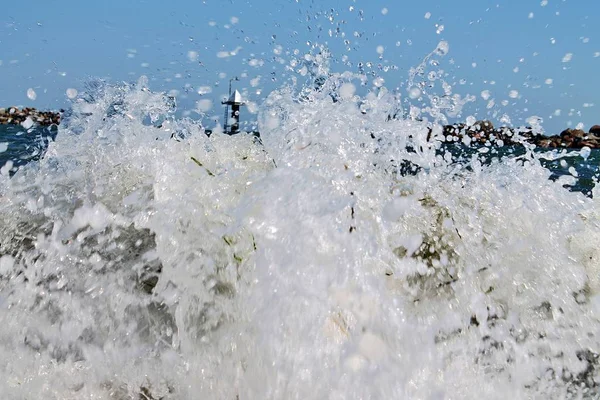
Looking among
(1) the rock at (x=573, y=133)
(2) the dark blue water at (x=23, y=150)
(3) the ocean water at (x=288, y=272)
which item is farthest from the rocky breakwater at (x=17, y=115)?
(3) the ocean water at (x=288, y=272)

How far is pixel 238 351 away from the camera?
2064mm

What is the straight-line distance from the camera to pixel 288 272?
2.20 m

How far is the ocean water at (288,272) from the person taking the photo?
6.78 feet

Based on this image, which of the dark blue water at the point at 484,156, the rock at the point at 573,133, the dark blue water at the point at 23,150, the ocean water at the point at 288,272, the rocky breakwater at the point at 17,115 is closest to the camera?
the ocean water at the point at 288,272

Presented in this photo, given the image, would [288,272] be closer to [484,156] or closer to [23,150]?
[484,156]

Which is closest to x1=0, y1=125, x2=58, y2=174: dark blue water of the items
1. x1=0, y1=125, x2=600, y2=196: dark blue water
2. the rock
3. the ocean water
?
x1=0, y1=125, x2=600, y2=196: dark blue water

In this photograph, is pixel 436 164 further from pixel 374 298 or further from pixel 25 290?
pixel 25 290

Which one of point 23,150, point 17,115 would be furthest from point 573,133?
point 17,115

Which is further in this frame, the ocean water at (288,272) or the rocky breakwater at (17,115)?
the rocky breakwater at (17,115)

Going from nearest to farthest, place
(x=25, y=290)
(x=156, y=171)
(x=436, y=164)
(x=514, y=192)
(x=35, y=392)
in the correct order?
1. (x=35, y=392)
2. (x=25, y=290)
3. (x=156, y=171)
4. (x=514, y=192)
5. (x=436, y=164)

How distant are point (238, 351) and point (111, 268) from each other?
0.80 m

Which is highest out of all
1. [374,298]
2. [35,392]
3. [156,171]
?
[156,171]

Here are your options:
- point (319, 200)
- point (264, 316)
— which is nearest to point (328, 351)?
point (264, 316)

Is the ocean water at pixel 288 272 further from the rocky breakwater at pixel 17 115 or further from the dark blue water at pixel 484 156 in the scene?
the rocky breakwater at pixel 17 115
